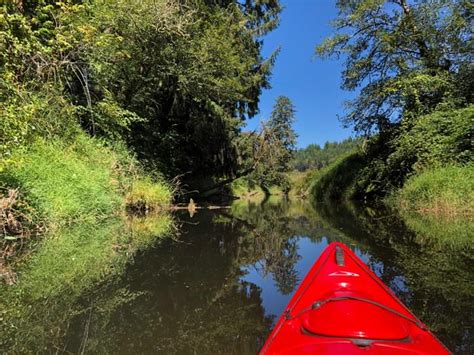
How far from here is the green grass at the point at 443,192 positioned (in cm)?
1141

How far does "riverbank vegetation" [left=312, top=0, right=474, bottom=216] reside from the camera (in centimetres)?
1334

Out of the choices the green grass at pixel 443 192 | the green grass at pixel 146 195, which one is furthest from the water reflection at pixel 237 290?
the green grass at pixel 146 195

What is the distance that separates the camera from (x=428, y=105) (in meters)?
16.1

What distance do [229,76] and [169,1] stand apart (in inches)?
161

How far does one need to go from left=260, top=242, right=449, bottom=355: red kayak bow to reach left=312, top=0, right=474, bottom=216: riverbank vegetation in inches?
386

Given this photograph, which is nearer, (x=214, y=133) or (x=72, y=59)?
(x=72, y=59)

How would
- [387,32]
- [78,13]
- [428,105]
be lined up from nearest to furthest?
1. [78,13]
2. [428,105]
3. [387,32]

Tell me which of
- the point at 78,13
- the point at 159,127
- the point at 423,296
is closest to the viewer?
the point at 423,296

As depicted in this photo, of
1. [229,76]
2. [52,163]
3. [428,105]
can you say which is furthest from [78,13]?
[428,105]

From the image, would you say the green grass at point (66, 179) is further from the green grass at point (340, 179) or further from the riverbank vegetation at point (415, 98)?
the green grass at point (340, 179)

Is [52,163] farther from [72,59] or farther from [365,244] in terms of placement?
[365,244]

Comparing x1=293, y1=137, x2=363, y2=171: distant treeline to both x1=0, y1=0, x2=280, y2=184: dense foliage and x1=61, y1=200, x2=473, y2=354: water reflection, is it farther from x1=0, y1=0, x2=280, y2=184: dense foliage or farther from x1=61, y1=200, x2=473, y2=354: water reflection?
x1=61, y1=200, x2=473, y2=354: water reflection

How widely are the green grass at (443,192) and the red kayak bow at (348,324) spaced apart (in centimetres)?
946

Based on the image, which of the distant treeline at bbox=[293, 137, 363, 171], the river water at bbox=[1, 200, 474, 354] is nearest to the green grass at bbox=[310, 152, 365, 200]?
the river water at bbox=[1, 200, 474, 354]
